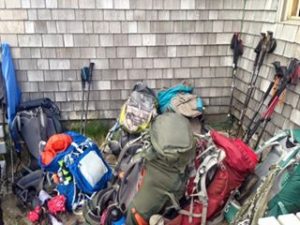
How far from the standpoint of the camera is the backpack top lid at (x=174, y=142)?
219 cm

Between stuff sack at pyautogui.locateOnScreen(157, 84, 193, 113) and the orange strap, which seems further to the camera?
stuff sack at pyautogui.locateOnScreen(157, 84, 193, 113)

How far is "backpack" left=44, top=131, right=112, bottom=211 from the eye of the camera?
2.70 m

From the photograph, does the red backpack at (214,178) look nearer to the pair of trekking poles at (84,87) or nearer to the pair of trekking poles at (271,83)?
the pair of trekking poles at (271,83)

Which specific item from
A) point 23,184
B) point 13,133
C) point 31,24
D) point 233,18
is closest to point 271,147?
point 233,18

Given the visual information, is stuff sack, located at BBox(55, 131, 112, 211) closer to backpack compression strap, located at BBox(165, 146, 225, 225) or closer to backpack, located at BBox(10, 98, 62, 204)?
backpack, located at BBox(10, 98, 62, 204)

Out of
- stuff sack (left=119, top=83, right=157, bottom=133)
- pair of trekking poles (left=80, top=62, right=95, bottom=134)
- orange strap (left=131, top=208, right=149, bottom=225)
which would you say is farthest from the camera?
pair of trekking poles (left=80, top=62, right=95, bottom=134)

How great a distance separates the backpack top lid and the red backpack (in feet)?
→ 0.57

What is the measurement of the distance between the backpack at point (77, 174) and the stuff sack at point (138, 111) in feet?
2.26

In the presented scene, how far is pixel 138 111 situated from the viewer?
3.45 metres

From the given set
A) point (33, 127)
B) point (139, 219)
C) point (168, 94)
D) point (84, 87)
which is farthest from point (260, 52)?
point (33, 127)

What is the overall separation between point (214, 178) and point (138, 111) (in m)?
1.30

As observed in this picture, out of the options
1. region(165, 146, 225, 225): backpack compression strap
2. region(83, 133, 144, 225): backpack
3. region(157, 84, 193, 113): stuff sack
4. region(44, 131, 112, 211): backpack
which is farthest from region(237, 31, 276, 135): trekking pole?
region(44, 131, 112, 211): backpack

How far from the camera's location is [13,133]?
3.27 m

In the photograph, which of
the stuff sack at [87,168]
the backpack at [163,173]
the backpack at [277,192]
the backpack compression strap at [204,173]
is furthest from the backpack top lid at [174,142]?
the stuff sack at [87,168]
